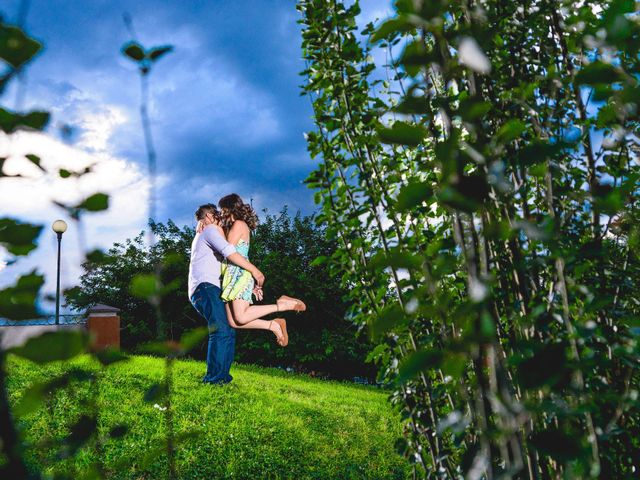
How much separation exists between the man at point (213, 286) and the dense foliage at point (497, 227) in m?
4.57

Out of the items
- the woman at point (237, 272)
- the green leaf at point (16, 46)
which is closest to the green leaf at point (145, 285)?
the green leaf at point (16, 46)

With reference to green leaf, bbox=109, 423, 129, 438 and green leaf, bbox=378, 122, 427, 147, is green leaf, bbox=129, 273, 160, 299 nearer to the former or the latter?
green leaf, bbox=109, 423, 129, 438

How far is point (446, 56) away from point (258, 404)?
600 cm

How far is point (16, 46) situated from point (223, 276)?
6860 mm

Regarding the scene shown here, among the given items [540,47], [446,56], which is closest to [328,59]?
[540,47]

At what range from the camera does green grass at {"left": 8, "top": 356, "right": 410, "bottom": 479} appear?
4375 millimetres

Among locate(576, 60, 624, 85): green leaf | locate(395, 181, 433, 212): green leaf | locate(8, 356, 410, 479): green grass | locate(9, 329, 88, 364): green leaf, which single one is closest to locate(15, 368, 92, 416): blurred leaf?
locate(9, 329, 88, 364): green leaf

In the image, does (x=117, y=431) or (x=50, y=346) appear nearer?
(x=50, y=346)

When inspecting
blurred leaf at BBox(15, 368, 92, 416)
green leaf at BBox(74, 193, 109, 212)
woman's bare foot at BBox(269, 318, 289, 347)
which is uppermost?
green leaf at BBox(74, 193, 109, 212)

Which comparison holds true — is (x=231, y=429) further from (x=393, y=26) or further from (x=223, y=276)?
(x=393, y=26)

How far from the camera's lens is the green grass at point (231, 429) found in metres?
4.38

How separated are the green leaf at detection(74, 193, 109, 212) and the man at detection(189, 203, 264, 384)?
617cm

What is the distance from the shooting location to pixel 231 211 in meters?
7.52

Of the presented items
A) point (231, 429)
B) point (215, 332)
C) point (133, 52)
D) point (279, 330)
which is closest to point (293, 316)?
point (279, 330)
